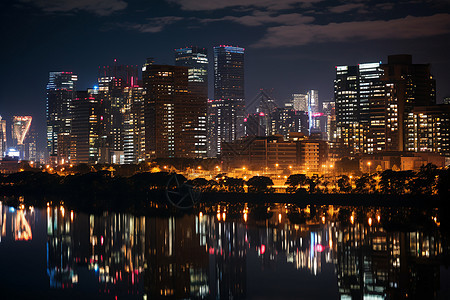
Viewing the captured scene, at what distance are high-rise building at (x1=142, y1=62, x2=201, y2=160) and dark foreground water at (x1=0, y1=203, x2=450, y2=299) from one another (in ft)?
332

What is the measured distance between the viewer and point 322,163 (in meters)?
143

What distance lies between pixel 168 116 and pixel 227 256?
126882 mm

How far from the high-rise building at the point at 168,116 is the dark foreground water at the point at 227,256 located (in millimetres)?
101053

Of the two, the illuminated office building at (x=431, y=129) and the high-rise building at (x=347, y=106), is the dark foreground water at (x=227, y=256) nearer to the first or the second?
the illuminated office building at (x=431, y=129)

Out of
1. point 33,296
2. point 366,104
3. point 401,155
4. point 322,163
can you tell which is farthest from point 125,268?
point 366,104

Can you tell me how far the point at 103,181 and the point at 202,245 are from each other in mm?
53121

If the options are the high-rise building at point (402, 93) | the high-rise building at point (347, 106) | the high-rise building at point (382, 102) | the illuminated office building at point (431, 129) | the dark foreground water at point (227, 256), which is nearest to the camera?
the dark foreground water at point (227, 256)

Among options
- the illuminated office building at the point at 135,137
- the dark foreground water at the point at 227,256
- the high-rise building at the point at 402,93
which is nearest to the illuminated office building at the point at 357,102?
the high-rise building at the point at 402,93

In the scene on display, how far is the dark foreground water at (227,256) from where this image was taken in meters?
38.0

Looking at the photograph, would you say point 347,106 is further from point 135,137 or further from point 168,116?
point 135,137

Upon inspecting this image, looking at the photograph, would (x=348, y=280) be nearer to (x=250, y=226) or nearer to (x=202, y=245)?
(x=202, y=245)

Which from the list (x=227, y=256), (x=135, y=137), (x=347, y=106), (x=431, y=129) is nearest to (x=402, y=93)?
(x=347, y=106)

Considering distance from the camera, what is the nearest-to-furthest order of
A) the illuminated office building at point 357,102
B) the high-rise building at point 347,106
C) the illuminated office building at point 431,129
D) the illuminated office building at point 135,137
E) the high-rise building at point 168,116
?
the illuminated office building at point 431,129 < the illuminated office building at point 357,102 < the high-rise building at point 347,106 < the high-rise building at point 168,116 < the illuminated office building at point 135,137

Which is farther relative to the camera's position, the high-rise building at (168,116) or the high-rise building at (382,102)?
the high-rise building at (168,116)
